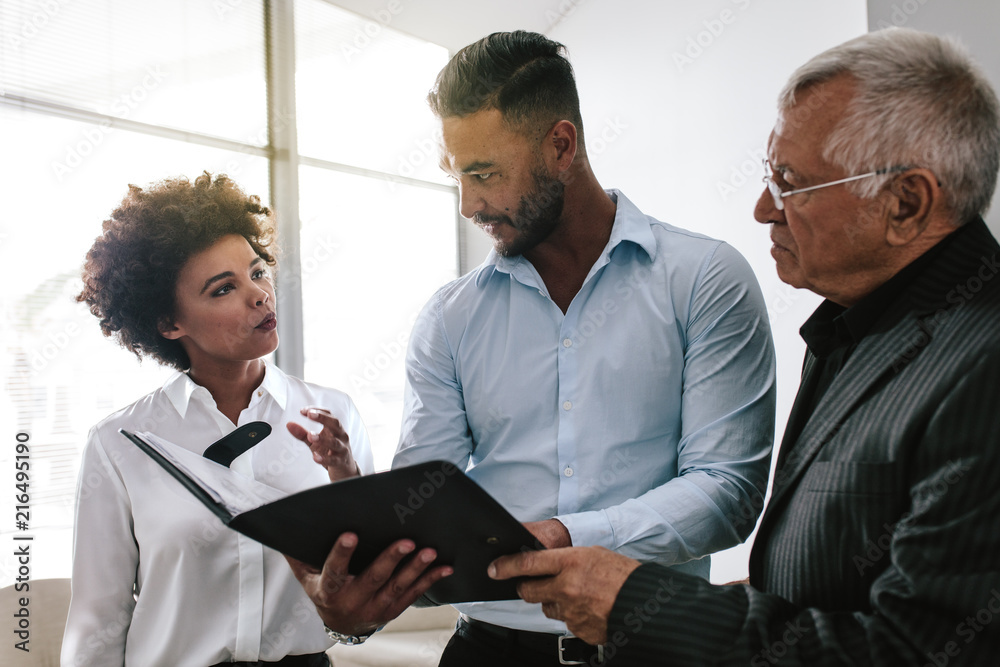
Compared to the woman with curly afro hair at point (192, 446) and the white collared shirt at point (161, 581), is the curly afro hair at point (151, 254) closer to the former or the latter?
the woman with curly afro hair at point (192, 446)

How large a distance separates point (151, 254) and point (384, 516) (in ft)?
4.28

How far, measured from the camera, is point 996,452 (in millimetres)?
756

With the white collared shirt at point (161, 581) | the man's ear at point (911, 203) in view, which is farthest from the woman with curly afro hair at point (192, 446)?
the man's ear at point (911, 203)

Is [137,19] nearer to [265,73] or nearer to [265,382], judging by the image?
[265,73]

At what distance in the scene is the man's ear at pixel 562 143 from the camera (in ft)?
5.13

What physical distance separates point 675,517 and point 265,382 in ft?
3.77

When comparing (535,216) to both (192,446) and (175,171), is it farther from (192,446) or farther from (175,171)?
(175,171)

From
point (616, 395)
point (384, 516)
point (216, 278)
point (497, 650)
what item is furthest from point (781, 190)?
point (216, 278)

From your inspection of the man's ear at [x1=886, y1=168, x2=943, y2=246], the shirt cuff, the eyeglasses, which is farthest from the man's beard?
the man's ear at [x1=886, y1=168, x2=943, y2=246]

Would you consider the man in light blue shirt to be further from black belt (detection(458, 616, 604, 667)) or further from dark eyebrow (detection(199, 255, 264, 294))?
dark eyebrow (detection(199, 255, 264, 294))

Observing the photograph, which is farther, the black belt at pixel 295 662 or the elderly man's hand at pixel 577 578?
the black belt at pixel 295 662

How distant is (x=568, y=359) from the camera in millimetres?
1470

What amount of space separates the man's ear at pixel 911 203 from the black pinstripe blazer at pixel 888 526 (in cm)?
5

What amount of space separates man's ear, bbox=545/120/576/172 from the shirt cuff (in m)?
0.78
